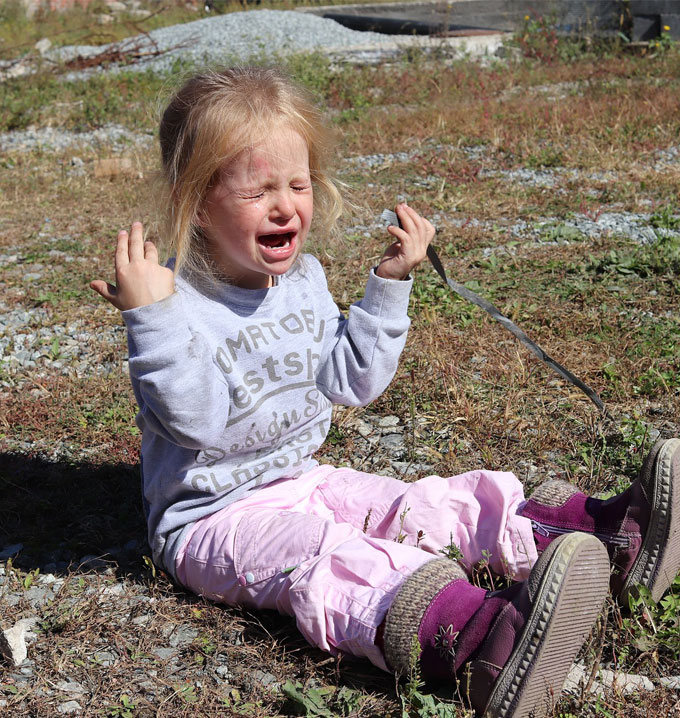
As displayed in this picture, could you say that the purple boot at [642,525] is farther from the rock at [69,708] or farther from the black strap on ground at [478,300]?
the rock at [69,708]

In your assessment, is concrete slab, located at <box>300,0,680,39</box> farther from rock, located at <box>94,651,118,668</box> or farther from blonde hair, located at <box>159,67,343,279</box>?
rock, located at <box>94,651,118,668</box>

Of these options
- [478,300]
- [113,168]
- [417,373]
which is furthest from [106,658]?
[113,168]

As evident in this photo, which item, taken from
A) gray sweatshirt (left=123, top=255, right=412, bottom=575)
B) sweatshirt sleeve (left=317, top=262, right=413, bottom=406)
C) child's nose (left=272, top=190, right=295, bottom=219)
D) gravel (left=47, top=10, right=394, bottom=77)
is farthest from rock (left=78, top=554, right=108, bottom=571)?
gravel (left=47, top=10, right=394, bottom=77)

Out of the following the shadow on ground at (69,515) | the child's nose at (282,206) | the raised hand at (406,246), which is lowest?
the shadow on ground at (69,515)

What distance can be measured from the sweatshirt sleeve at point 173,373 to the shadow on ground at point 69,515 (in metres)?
0.70

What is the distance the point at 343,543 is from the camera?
2.18m

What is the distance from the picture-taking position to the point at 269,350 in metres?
2.44

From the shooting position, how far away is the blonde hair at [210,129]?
2.30 metres

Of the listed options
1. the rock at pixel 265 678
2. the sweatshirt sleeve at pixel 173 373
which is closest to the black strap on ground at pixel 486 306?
the sweatshirt sleeve at pixel 173 373

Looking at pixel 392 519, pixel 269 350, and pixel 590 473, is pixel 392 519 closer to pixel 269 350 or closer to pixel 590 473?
pixel 269 350

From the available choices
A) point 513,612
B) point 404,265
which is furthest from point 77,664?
point 404,265

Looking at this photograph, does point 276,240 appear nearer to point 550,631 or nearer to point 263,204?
point 263,204

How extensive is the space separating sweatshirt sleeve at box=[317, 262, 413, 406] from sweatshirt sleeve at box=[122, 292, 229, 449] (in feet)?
1.46

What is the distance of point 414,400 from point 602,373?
2.69 ft
